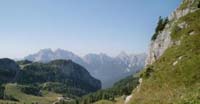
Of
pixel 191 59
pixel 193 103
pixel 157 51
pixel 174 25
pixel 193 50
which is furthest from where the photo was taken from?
pixel 157 51

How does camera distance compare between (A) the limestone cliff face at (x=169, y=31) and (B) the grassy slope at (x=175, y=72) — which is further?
(A) the limestone cliff face at (x=169, y=31)

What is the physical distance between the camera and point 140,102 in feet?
186

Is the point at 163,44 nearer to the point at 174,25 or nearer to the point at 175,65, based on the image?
the point at 174,25

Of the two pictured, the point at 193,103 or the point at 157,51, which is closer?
the point at 193,103

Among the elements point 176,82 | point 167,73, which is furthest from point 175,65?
point 176,82

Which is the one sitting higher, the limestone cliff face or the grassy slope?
the limestone cliff face

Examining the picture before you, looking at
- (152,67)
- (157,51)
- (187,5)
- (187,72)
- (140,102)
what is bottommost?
(140,102)

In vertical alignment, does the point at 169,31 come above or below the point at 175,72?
above

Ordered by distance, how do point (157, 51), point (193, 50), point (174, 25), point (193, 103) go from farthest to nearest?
1. point (157, 51)
2. point (174, 25)
3. point (193, 50)
4. point (193, 103)

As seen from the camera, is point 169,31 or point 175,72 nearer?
point 175,72

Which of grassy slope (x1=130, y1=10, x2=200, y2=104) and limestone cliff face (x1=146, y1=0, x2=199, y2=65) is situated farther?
limestone cliff face (x1=146, y1=0, x2=199, y2=65)

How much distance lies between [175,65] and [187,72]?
6128 millimetres

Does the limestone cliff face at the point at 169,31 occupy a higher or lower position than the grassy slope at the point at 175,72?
higher

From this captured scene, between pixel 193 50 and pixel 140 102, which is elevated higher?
pixel 193 50
